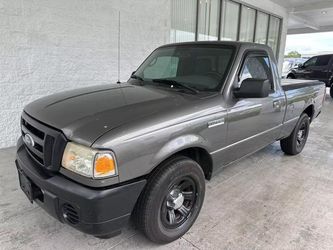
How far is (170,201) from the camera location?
6.86ft

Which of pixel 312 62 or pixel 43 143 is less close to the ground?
pixel 312 62

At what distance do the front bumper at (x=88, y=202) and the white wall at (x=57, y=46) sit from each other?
2.83 m

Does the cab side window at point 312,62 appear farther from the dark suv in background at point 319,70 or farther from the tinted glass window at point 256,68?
the tinted glass window at point 256,68

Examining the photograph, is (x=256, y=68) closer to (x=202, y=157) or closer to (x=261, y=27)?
(x=202, y=157)

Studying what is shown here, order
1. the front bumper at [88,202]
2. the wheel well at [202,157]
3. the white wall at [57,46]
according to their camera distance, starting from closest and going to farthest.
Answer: the front bumper at [88,202] → the wheel well at [202,157] → the white wall at [57,46]

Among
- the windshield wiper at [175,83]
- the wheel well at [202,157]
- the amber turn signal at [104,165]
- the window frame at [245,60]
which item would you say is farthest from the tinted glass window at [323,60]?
the amber turn signal at [104,165]

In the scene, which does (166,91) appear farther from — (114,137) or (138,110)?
(114,137)

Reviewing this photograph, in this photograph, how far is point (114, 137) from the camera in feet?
5.31

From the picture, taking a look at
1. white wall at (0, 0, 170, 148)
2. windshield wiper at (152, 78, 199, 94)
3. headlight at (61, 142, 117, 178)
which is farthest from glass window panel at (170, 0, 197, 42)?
headlight at (61, 142, 117, 178)

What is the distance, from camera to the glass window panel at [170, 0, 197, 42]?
6859 mm

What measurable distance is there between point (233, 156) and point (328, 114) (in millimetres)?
6585

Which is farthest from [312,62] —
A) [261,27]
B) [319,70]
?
[261,27]

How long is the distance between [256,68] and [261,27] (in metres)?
9.24

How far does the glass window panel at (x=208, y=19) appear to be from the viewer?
7.79m
